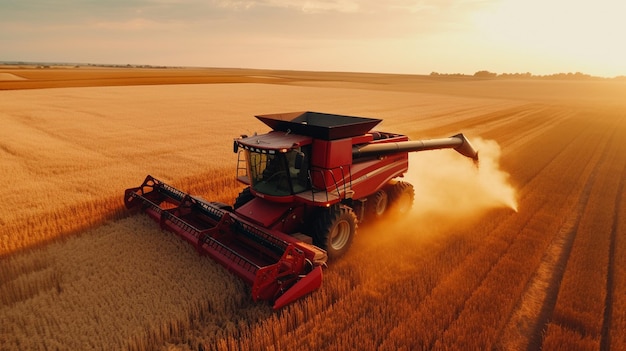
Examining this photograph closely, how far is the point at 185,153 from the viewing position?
1322 cm

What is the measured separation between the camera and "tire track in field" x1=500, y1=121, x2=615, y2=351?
4504 millimetres

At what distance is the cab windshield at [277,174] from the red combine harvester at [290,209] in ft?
0.05

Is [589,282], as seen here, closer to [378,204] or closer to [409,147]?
[378,204]

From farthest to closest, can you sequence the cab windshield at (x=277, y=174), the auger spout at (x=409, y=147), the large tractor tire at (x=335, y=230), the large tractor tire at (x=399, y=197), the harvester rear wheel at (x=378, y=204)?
1. the large tractor tire at (x=399, y=197)
2. the harvester rear wheel at (x=378, y=204)
3. the auger spout at (x=409, y=147)
4. the large tractor tire at (x=335, y=230)
5. the cab windshield at (x=277, y=174)

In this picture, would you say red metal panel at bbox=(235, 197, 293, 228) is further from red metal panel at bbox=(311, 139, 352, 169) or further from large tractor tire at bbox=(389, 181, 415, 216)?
large tractor tire at bbox=(389, 181, 415, 216)

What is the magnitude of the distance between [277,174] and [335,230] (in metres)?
1.38

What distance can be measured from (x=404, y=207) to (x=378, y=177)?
1.38 meters

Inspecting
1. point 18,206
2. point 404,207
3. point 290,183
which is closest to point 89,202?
point 18,206

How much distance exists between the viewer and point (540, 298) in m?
5.28

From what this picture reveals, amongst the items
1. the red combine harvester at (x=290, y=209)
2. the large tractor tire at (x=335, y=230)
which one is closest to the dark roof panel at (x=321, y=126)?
the red combine harvester at (x=290, y=209)

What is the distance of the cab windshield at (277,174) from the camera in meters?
5.83

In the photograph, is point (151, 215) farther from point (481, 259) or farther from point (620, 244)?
point (620, 244)

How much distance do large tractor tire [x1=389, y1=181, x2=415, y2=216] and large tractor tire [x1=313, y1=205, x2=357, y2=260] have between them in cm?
175

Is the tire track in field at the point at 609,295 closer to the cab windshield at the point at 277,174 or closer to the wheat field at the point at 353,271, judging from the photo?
the wheat field at the point at 353,271
